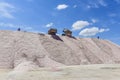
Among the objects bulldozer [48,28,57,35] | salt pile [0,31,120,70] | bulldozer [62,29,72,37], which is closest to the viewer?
salt pile [0,31,120,70]

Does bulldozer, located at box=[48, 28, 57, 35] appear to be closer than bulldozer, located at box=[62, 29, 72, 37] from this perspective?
Yes

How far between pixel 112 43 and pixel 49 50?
25.8 meters

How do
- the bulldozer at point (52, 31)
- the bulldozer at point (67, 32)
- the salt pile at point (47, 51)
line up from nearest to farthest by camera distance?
the salt pile at point (47, 51) < the bulldozer at point (52, 31) < the bulldozer at point (67, 32)

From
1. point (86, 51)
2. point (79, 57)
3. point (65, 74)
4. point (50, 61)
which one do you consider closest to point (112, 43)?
point (86, 51)

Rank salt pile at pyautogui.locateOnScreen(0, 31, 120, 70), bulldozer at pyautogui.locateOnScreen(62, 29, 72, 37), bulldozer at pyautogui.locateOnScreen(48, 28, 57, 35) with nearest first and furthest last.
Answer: salt pile at pyautogui.locateOnScreen(0, 31, 120, 70) < bulldozer at pyautogui.locateOnScreen(48, 28, 57, 35) < bulldozer at pyautogui.locateOnScreen(62, 29, 72, 37)

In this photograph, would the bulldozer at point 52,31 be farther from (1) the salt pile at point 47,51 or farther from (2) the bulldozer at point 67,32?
(2) the bulldozer at point 67,32

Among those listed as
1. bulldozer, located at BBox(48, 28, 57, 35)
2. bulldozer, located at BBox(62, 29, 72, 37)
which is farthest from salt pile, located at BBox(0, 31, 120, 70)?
bulldozer, located at BBox(62, 29, 72, 37)

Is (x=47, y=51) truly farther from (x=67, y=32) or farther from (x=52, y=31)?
(x=67, y=32)

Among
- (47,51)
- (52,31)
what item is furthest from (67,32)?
(47,51)

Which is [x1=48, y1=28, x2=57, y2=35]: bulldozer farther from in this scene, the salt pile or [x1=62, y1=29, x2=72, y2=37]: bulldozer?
[x1=62, y1=29, x2=72, y2=37]: bulldozer

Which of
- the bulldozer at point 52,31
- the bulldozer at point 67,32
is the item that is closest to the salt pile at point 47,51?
the bulldozer at point 52,31

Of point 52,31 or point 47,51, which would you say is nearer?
point 47,51

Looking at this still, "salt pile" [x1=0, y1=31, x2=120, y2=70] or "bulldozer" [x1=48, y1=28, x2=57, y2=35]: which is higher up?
"bulldozer" [x1=48, y1=28, x2=57, y2=35]

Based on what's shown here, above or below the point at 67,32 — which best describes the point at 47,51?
below
